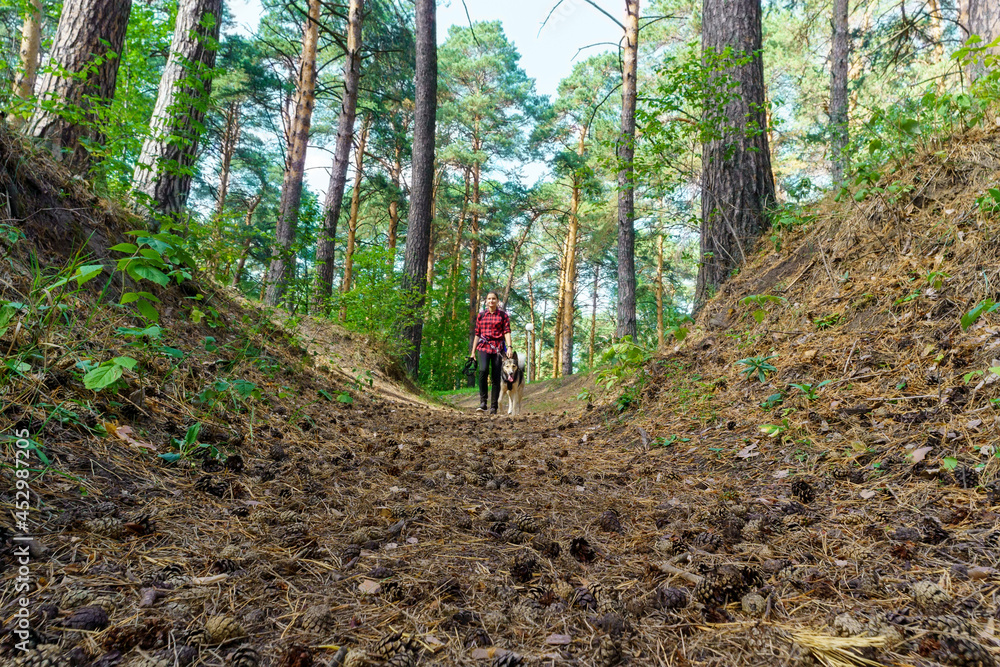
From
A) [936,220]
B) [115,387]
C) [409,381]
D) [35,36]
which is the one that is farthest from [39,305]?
[35,36]

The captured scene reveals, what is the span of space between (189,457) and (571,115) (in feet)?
80.6

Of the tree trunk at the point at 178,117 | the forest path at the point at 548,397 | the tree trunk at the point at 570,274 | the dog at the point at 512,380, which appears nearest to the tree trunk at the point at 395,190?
the forest path at the point at 548,397


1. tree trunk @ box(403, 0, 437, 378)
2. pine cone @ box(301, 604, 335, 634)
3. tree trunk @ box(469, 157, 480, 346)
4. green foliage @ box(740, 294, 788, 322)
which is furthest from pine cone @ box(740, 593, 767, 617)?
tree trunk @ box(469, 157, 480, 346)

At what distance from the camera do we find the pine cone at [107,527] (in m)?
1.54

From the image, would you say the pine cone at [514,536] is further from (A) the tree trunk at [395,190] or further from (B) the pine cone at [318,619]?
(A) the tree trunk at [395,190]

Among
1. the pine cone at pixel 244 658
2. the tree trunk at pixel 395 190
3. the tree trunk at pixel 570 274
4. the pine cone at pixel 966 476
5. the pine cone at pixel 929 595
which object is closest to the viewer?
the pine cone at pixel 244 658

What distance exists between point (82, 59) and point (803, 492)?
19.4 feet

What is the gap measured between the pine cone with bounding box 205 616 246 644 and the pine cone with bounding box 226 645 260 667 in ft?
0.19

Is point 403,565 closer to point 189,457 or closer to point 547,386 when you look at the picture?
point 189,457

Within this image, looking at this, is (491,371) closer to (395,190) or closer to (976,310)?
(976,310)

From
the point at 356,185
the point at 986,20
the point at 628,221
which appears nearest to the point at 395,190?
the point at 356,185

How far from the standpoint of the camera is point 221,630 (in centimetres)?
121

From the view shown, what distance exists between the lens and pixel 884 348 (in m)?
3.08

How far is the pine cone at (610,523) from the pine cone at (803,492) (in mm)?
837
